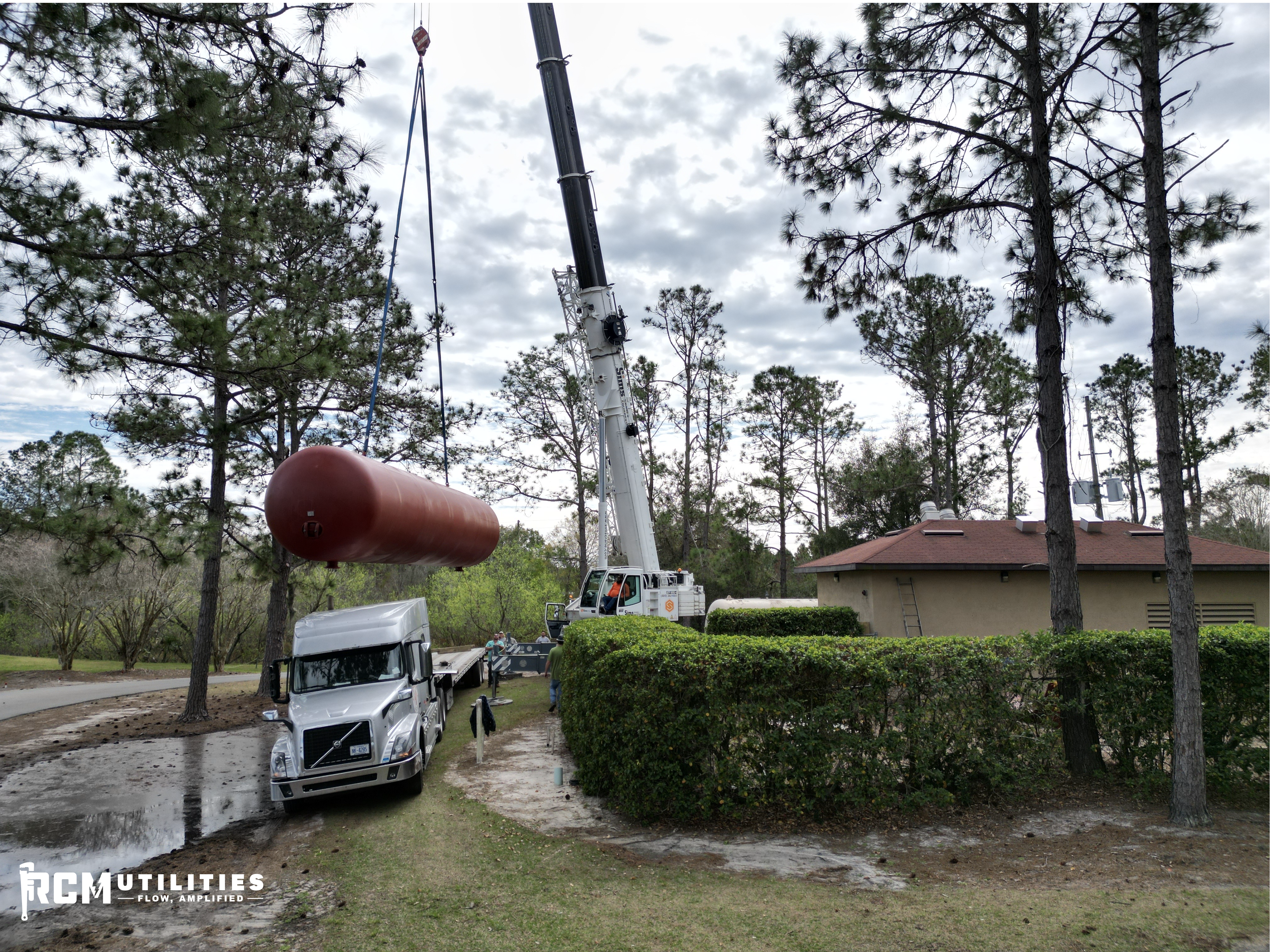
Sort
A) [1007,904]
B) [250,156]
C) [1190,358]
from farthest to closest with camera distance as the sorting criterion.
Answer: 1. [1190,358]
2. [250,156]
3. [1007,904]

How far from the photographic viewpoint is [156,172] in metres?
9.02

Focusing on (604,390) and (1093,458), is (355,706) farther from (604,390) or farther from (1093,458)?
(1093,458)

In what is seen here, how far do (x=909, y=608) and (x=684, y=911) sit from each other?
11724mm

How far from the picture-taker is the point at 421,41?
7434 mm

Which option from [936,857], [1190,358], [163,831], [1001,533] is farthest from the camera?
[1190,358]

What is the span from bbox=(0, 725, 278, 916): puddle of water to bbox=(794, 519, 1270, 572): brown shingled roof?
12.1 meters

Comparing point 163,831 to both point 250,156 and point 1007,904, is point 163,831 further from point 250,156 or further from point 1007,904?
point 1007,904

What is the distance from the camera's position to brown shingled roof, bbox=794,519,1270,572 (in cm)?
1500

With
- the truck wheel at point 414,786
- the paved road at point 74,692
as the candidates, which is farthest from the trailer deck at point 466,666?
the paved road at point 74,692

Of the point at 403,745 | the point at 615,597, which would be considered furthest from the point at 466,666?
the point at 403,745

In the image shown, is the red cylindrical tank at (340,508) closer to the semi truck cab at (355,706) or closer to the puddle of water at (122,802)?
the semi truck cab at (355,706)

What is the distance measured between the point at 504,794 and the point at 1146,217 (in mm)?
8915

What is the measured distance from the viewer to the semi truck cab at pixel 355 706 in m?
8.18

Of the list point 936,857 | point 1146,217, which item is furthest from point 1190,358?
point 936,857
